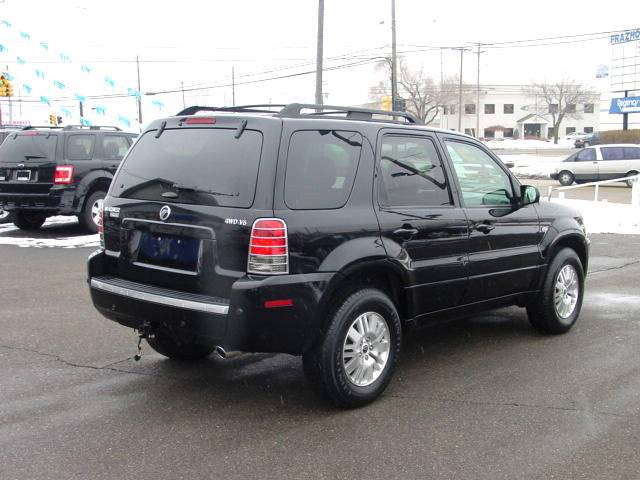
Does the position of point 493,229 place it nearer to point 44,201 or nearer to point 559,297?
point 559,297

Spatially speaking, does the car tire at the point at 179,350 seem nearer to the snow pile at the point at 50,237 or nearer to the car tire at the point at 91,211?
the snow pile at the point at 50,237

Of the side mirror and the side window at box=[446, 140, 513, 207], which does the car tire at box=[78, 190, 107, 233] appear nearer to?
the side window at box=[446, 140, 513, 207]

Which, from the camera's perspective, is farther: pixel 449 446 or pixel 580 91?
pixel 580 91

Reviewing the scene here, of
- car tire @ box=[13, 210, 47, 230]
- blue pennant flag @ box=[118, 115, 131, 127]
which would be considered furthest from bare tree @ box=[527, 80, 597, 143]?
car tire @ box=[13, 210, 47, 230]

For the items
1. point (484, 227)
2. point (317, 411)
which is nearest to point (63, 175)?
point (484, 227)

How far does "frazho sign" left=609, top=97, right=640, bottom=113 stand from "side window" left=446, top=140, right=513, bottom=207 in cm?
4027

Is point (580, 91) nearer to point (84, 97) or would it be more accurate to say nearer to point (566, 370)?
point (84, 97)

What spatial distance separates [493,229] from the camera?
5.59 m

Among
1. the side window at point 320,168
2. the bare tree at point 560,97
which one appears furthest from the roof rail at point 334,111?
the bare tree at point 560,97

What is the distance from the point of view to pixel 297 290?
4.16 metres

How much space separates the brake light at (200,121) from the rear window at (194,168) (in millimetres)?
44

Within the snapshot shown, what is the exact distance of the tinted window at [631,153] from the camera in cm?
2758

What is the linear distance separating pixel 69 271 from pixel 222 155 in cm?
592

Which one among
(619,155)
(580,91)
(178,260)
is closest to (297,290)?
(178,260)
